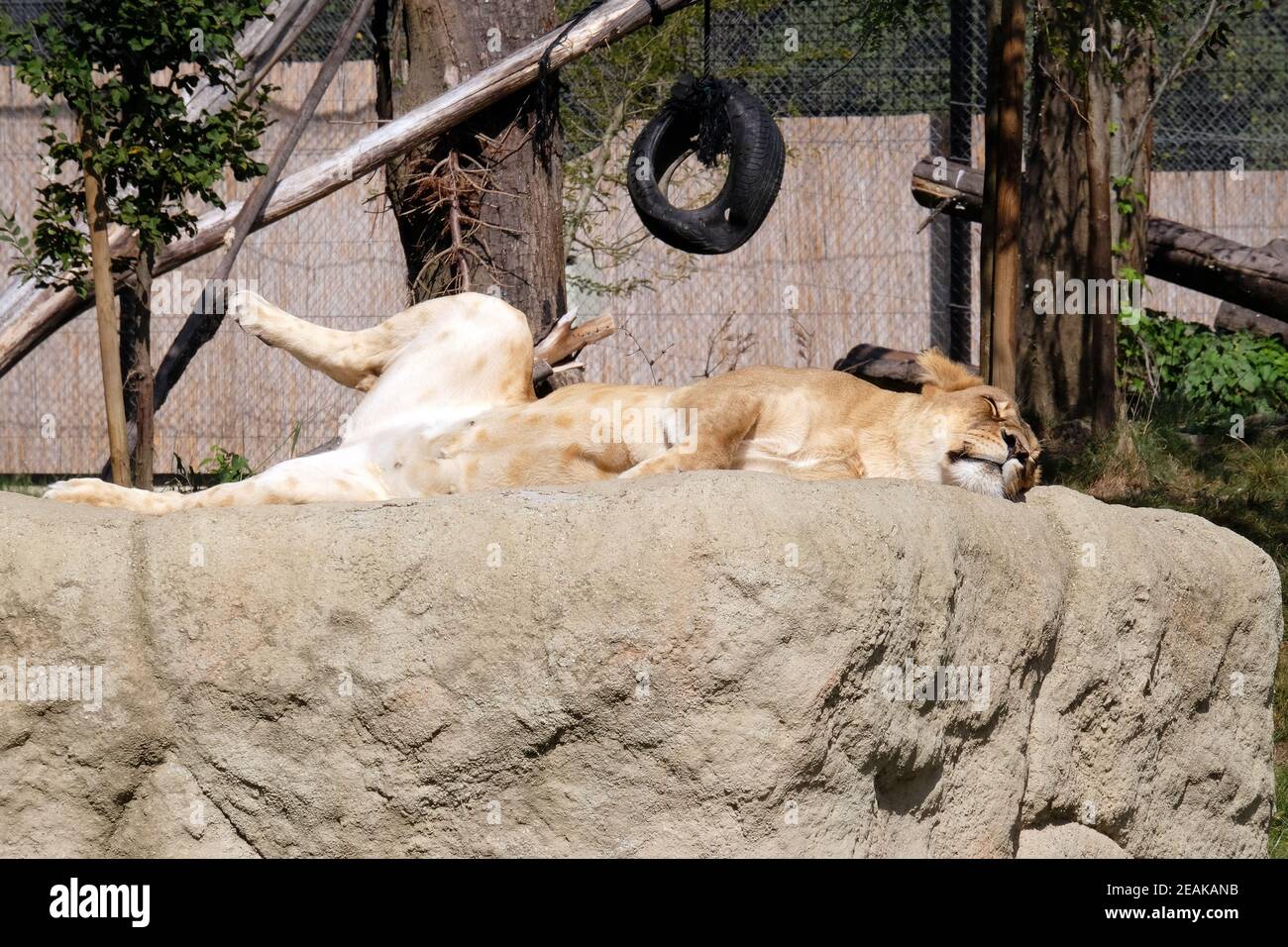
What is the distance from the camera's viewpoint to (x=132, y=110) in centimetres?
659

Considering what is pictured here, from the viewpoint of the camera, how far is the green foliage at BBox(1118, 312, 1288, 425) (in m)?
9.70

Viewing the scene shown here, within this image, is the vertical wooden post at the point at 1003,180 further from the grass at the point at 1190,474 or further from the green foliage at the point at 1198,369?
the green foliage at the point at 1198,369

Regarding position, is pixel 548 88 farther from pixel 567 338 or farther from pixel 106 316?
pixel 106 316

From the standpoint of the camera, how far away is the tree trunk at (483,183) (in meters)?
7.05

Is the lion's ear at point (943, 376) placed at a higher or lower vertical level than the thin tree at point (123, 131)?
lower

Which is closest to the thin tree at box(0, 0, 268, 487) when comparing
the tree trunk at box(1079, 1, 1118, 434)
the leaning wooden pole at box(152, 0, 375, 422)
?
the leaning wooden pole at box(152, 0, 375, 422)

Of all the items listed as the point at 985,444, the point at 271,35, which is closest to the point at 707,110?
the point at 985,444

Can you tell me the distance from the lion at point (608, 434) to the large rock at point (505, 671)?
0.75m

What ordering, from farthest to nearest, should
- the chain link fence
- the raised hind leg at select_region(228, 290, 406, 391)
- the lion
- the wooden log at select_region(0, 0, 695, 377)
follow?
the chain link fence
the wooden log at select_region(0, 0, 695, 377)
the raised hind leg at select_region(228, 290, 406, 391)
the lion

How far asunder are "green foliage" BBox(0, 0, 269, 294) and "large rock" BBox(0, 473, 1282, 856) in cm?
322

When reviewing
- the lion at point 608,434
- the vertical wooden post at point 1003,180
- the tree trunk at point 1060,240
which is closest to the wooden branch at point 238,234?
the lion at point 608,434

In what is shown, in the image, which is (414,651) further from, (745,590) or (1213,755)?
(1213,755)

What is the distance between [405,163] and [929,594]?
15.0 ft

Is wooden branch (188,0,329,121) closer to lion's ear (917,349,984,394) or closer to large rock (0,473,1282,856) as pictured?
lion's ear (917,349,984,394)
